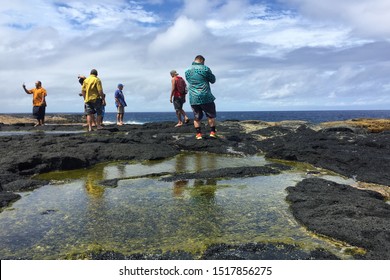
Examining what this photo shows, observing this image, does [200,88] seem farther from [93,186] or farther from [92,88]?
[93,186]

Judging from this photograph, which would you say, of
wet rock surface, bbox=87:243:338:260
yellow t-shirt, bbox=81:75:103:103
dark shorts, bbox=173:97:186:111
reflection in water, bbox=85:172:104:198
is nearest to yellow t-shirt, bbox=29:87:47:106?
yellow t-shirt, bbox=81:75:103:103

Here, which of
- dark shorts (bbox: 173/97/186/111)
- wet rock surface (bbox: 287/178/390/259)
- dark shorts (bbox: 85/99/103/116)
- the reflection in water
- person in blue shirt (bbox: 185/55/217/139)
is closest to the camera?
wet rock surface (bbox: 287/178/390/259)

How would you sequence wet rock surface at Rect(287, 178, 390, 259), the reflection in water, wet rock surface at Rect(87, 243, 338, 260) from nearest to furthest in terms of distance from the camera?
wet rock surface at Rect(87, 243, 338, 260)
wet rock surface at Rect(287, 178, 390, 259)
the reflection in water

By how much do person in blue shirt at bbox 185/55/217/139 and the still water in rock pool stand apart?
4922mm

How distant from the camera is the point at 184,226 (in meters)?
3.99

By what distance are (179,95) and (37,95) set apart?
29.4 feet

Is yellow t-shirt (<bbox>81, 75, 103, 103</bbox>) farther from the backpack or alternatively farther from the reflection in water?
the reflection in water

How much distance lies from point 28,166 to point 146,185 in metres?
3.13

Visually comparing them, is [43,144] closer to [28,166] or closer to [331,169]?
[28,166]

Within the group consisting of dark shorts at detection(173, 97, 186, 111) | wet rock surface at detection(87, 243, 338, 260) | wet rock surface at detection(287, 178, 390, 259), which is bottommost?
wet rock surface at detection(87, 243, 338, 260)

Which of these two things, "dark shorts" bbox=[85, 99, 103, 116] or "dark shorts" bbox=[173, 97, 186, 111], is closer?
"dark shorts" bbox=[85, 99, 103, 116]

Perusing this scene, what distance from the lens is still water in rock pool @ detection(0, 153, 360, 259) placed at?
139 inches
